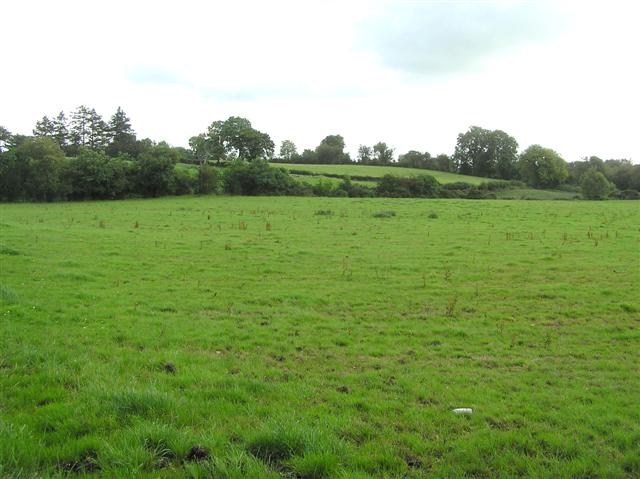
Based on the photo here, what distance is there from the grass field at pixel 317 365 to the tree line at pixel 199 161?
47.5 metres

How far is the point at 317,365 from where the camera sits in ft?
26.8

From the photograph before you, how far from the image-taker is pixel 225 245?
74.1 feet

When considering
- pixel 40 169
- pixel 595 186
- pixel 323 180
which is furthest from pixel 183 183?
pixel 595 186

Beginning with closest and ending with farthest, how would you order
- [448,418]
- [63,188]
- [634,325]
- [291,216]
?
[448,418] < [634,325] < [291,216] < [63,188]

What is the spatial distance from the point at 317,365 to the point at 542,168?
100 metres

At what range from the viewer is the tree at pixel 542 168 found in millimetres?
95562

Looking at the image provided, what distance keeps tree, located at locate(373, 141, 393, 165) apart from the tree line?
0.89 feet

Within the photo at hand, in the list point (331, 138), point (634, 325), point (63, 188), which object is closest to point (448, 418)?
point (634, 325)

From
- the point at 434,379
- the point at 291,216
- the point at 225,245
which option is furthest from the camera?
the point at 291,216

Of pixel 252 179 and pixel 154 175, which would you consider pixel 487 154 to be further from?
pixel 154 175

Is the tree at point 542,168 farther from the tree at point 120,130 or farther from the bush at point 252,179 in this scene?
the tree at point 120,130

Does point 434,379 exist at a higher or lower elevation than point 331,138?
lower

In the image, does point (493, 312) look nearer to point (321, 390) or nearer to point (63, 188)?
→ point (321, 390)

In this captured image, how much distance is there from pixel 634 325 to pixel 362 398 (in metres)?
7.74
